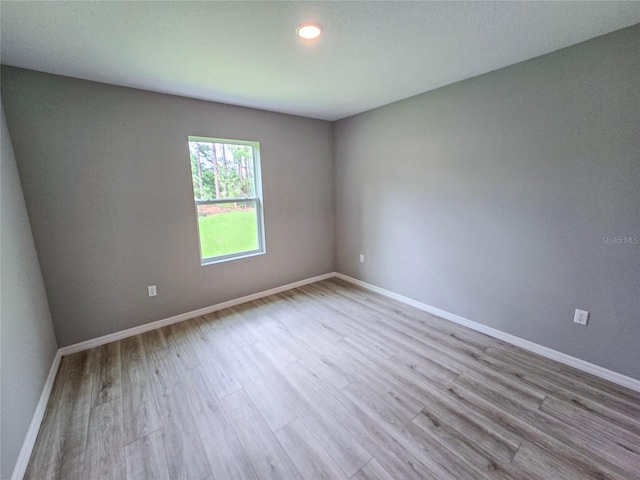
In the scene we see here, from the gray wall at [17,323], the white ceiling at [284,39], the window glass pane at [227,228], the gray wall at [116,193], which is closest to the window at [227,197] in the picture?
the window glass pane at [227,228]

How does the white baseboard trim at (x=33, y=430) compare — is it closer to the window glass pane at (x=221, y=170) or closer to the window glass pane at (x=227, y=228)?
the window glass pane at (x=227, y=228)

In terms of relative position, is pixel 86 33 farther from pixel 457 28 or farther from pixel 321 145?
pixel 321 145

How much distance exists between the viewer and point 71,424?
5.49 feet

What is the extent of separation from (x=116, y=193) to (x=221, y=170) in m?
1.06

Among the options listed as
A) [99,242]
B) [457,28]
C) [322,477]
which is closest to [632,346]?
[322,477]

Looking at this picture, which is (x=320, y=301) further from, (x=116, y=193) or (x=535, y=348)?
(x=116, y=193)

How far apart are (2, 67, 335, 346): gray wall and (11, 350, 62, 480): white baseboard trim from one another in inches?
18.9

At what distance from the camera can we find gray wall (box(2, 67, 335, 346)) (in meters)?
2.15

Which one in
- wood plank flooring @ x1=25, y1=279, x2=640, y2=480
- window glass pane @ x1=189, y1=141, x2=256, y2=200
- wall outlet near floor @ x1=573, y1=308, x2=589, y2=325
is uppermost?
window glass pane @ x1=189, y1=141, x2=256, y2=200

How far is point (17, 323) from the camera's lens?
64.2 inches

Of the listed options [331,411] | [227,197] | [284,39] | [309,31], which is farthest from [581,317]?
[227,197]

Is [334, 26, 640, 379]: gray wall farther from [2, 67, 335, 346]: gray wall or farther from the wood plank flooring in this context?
[2, 67, 335, 346]: gray wall

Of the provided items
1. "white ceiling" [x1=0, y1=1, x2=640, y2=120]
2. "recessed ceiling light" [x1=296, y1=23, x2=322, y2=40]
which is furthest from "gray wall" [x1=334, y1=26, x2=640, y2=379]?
"recessed ceiling light" [x1=296, y1=23, x2=322, y2=40]

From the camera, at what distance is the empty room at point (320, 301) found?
1484 millimetres
